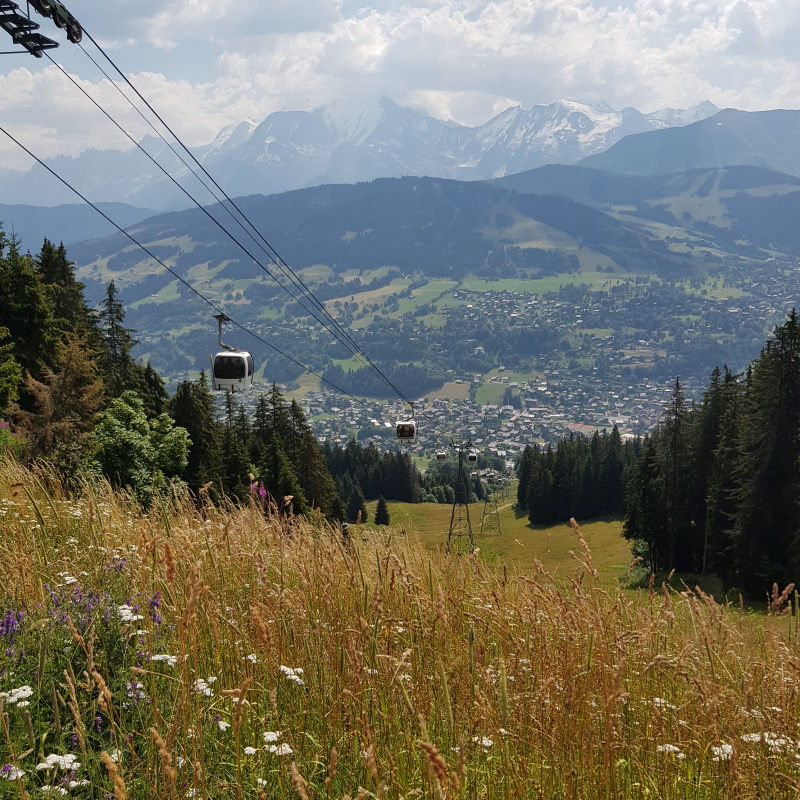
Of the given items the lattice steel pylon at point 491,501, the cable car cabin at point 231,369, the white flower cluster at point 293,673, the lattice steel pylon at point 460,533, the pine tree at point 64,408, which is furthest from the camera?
the lattice steel pylon at point 491,501

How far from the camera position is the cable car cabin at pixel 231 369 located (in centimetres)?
1744

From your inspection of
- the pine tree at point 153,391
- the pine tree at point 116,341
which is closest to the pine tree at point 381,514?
the pine tree at point 153,391

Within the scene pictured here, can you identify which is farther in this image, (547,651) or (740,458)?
(740,458)

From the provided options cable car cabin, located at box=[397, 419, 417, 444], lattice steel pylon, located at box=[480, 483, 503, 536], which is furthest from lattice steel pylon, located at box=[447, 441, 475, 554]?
lattice steel pylon, located at box=[480, 483, 503, 536]

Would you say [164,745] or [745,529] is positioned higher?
[164,745]

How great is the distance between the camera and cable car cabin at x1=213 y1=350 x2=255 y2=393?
57.2ft

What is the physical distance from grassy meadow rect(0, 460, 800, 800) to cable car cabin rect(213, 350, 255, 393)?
13570 millimetres

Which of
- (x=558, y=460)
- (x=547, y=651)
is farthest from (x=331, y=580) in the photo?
(x=558, y=460)

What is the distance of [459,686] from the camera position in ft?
9.36

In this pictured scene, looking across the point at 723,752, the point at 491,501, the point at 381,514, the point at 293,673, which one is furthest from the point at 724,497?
the point at 491,501

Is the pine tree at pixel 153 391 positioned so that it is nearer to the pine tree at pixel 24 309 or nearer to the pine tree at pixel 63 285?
the pine tree at pixel 63 285

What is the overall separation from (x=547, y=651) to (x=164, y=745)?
1.71 metres

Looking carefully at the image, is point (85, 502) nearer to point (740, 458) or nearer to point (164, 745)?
point (164, 745)

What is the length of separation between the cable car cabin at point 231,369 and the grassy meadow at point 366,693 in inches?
534
